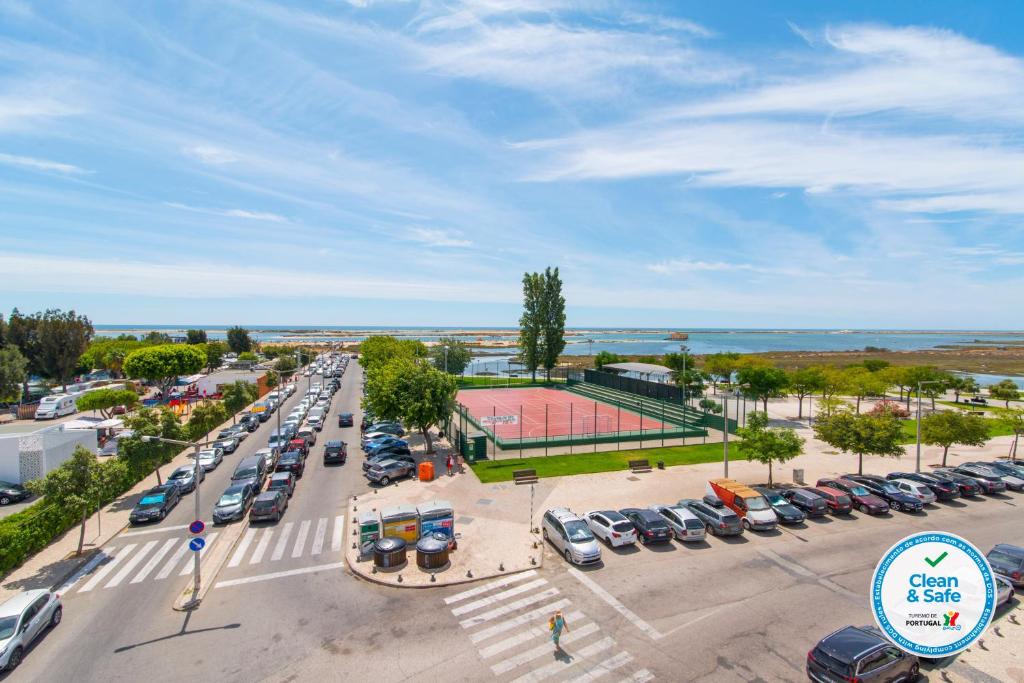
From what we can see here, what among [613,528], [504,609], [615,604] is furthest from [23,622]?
[613,528]

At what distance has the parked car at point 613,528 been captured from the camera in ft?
67.6

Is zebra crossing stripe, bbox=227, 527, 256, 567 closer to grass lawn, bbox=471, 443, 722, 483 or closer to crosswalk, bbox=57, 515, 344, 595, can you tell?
crosswalk, bbox=57, 515, 344, 595

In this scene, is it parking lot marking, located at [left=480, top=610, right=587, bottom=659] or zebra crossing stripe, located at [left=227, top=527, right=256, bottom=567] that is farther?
zebra crossing stripe, located at [left=227, top=527, right=256, bottom=567]

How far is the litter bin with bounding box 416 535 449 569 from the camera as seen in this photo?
18.6 metres

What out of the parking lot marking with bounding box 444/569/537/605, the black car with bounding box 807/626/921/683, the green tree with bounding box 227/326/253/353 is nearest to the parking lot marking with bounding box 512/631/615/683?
the parking lot marking with bounding box 444/569/537/605

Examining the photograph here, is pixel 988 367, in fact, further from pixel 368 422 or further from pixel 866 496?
pixel 368 422

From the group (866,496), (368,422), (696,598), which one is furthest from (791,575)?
(368,422)

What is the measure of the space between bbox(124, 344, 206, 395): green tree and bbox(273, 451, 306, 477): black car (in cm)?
4335

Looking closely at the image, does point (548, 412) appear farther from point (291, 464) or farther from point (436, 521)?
point (436, 521)

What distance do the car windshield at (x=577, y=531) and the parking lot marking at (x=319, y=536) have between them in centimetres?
1053

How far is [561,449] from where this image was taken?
38.3 meters

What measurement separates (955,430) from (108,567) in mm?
48796

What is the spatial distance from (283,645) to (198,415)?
3252 cm

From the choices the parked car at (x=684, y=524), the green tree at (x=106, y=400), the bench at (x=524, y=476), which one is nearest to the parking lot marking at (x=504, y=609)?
the parked car at (x=684, y=524)
